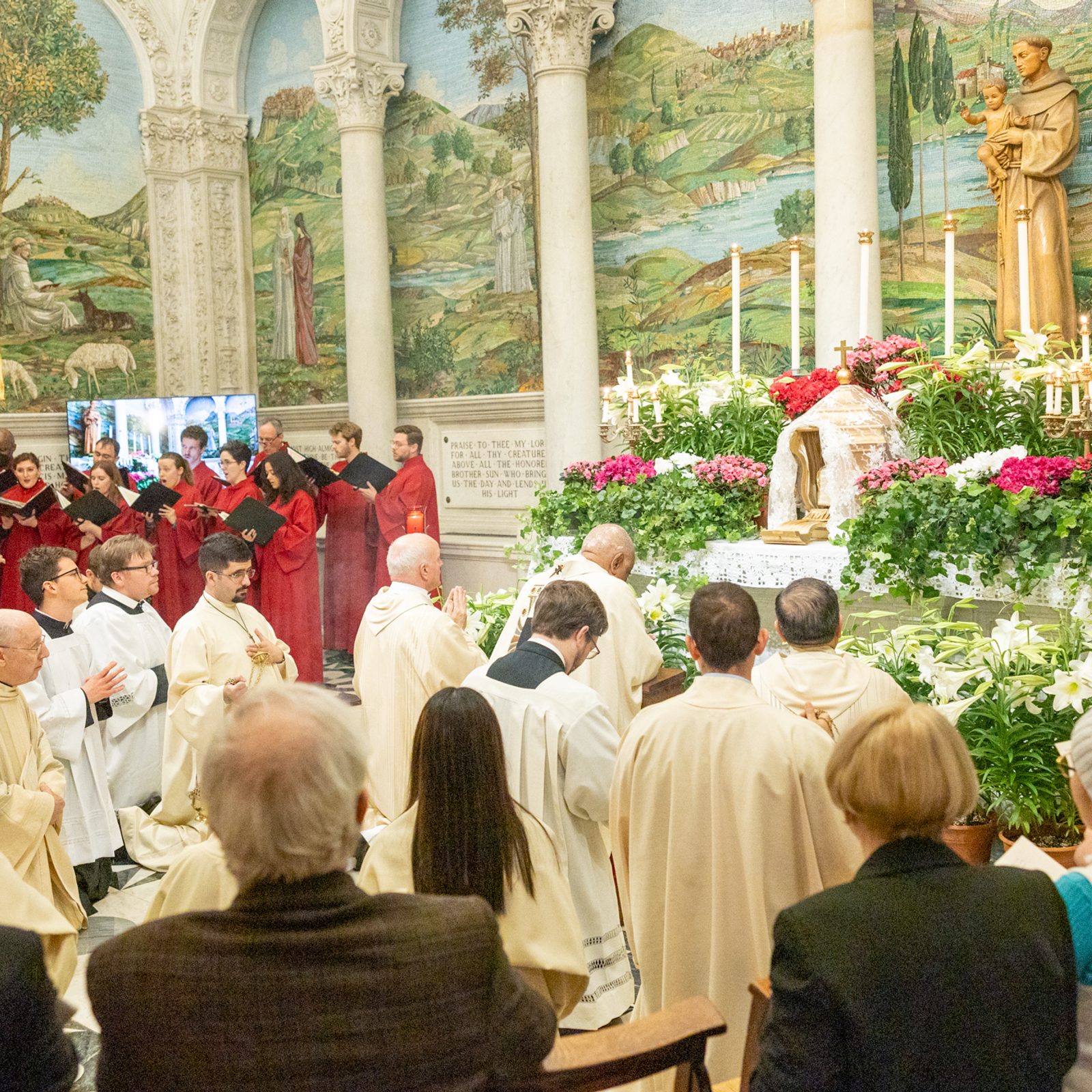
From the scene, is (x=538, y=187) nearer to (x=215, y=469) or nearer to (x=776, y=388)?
(x=215, y=469)

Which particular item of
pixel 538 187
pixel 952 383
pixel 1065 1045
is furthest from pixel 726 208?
pixel 1065 1045

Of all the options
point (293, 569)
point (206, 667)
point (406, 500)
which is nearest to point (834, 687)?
point (206, 667)

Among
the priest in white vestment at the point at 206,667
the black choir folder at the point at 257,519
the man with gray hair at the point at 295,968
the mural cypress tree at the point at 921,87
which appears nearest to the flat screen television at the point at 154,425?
the black choir folder at the point at 257,519

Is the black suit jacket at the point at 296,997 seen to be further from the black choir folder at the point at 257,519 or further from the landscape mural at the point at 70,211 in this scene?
the landscape mural at the point at 70,211

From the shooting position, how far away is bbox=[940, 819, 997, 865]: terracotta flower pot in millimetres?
4160

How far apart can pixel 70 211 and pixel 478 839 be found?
12.7 meters

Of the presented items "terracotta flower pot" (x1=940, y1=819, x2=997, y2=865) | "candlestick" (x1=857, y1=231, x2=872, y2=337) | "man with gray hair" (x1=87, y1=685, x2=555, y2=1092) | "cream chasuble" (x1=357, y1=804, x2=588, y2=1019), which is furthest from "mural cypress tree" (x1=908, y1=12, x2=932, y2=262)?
"man with gray hair" (x1=87, y1=685, x2=555, y2=1092)

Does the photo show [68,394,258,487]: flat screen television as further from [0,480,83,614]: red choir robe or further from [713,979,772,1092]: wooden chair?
[713,979,772,1092]: wooden chair

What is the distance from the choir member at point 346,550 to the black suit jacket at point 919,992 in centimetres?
887

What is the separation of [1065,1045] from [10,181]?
13.7 m

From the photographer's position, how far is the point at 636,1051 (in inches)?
88.1

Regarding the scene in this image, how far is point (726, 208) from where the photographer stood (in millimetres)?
10219

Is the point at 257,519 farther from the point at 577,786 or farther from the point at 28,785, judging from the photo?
the point at 577,786

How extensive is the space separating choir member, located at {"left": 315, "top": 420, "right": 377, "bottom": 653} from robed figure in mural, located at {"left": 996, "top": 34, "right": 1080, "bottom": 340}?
538cm
